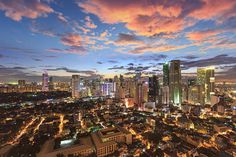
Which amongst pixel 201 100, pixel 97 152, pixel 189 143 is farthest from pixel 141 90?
pixel 97 152

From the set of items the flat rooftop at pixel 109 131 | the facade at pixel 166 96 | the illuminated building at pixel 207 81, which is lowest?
the flat rooftop at pixel 109 131

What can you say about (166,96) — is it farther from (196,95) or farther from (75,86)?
(75,86)

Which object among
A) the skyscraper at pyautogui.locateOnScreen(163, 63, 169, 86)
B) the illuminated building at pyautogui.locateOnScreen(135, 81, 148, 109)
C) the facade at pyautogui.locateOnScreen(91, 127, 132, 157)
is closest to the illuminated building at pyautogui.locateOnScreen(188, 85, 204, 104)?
the skyscraper at pyautogui.locateOnScreen(163, 63, 169, 86)

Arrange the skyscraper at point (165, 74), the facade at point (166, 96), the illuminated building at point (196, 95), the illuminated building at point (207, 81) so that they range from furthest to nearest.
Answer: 1. the skyscraper at point (165, 74)
2. the facade at point (166, 96)
3. the illuminated building at point (207, 81)
4. the illuminated building at point (196, 95)

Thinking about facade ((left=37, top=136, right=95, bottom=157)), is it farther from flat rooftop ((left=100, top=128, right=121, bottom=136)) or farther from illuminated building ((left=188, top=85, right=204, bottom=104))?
illuminated building ((left=188, top=85, right=204, bottom=104))

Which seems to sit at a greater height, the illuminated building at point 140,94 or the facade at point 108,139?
the illuminated building at point 140,94

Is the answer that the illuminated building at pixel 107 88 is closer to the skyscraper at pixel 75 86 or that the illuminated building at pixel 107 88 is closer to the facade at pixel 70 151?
the skyscraper at pixel 75 86

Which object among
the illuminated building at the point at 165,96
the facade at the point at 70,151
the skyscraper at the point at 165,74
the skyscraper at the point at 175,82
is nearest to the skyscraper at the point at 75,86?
the illuminated building at the point at 165,96

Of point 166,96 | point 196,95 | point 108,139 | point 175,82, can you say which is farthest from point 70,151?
point 175,82
